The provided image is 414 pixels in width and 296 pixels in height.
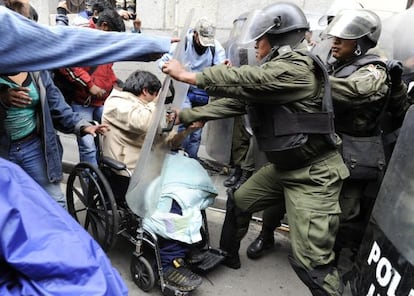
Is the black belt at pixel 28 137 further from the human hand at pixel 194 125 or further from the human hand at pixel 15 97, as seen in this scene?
the human hand at pixel 194 125

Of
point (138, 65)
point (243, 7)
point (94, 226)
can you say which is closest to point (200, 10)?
point (243, 7)

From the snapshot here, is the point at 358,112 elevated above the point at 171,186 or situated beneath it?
elevated above

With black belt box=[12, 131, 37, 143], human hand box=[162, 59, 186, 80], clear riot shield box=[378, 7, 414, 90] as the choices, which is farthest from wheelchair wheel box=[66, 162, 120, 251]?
clear riot shield box=[378, 7, 414, 90]

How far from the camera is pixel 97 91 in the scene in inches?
147

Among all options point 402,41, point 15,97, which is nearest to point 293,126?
point 15,97

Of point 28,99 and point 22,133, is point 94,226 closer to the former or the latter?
point 22,133

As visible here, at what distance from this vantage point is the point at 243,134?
4.12 m

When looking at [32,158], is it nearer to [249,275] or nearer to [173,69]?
[173,69]

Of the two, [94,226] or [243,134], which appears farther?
[243,134]

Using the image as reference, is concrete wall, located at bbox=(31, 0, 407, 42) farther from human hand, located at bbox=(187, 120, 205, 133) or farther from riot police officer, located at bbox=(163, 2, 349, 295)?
riot police officer, located at bbox=(163, 2, 349, 295)

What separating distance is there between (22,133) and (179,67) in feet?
3.40

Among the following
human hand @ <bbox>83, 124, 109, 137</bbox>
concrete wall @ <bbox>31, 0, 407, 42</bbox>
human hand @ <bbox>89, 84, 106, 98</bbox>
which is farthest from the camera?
concrete wall @ <bbox>31, 0, 407, 42</bbox>

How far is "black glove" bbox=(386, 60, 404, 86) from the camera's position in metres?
2.43

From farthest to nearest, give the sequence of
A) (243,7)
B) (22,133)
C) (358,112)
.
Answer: (243,7) < (358,112) < (22,133)
